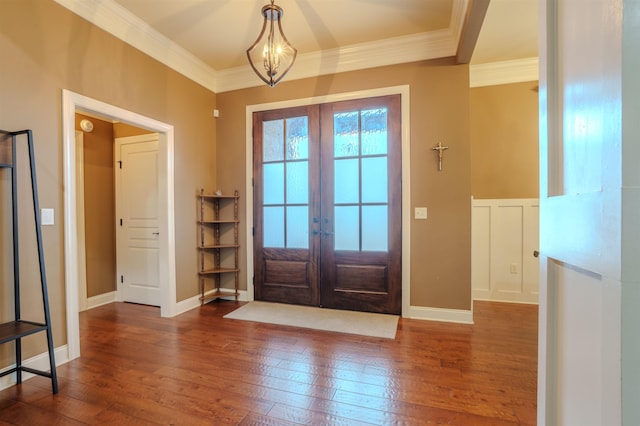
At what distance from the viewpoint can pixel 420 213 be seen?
10.5ft

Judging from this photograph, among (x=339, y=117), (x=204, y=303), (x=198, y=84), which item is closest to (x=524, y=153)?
(x=339, y=117)

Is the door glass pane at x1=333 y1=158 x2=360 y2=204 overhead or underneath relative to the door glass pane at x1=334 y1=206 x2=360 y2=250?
overhead

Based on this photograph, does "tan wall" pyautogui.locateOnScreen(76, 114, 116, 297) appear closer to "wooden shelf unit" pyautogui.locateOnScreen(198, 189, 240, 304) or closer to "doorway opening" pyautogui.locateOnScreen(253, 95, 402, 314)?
"wooden shelf unit" pyautogui.locateOnScreen(198, 189, 240, 304)

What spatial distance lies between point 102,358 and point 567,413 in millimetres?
2904

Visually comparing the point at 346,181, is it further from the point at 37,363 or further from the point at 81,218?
the point at 81,218

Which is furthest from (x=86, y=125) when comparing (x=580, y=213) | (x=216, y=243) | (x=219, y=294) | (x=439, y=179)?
(x=580, y=213)

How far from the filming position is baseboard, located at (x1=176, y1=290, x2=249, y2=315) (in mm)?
3381

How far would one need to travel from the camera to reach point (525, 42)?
310 cm

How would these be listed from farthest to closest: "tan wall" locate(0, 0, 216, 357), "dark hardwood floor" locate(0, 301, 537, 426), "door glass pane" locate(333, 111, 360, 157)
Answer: "door glass pane" locate(333, 111, 360, 157) → "tan wall" locate(0, 0, 216, 357) → "dark hardwood floor" locate(0, 301, 537, 426)

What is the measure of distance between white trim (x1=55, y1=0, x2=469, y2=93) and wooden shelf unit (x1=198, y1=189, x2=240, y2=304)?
146 centimetres

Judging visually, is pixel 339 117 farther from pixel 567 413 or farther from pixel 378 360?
pixel 567 413

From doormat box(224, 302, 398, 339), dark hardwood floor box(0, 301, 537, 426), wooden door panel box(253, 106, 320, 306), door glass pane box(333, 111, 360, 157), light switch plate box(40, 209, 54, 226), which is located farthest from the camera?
wooden door panel box(253, 106, 320, 306)

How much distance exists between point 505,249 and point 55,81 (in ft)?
15.5

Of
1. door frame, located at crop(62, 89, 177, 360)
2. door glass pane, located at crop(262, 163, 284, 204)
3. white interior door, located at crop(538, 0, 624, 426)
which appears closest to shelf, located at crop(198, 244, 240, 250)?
door frame, located at crop(62, 89, 177, 360)
